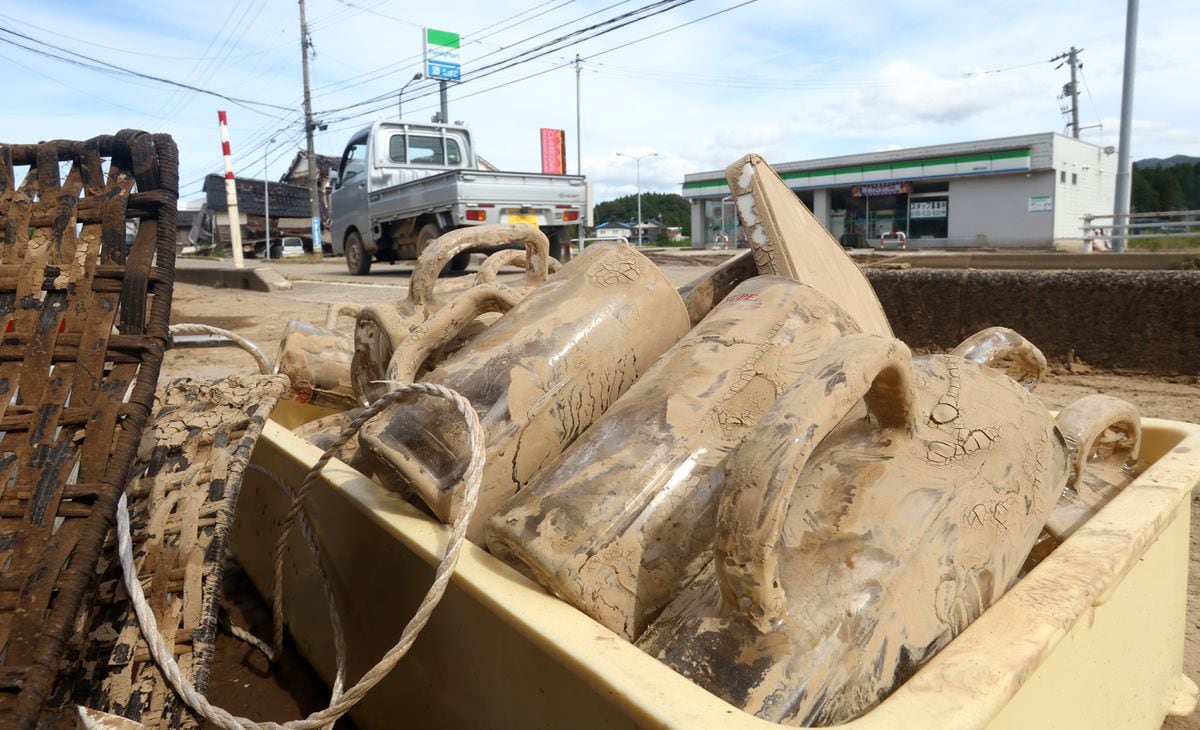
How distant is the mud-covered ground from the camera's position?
182 centimetres

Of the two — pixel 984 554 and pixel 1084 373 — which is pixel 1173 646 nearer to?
pixel 984 554

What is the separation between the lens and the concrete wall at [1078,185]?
22.7 meters

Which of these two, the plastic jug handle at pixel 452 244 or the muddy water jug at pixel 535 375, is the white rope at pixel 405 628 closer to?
the muddy water jug at pixel 535 375

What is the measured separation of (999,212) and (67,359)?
85.3 ft

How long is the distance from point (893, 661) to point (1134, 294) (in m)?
3.94

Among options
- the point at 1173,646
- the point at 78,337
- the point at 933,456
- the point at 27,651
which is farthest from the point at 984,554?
the point at 78,337

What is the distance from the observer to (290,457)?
1.77 meters

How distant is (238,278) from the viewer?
1170 centimetres

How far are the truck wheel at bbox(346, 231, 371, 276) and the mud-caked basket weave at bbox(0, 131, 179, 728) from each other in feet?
34.6

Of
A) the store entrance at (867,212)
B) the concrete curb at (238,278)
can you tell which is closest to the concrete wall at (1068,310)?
the concrete curb at (238,278)

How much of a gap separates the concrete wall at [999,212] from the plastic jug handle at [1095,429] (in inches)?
930

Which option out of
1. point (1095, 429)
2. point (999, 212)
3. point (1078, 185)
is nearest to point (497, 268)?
point (1095, 429)

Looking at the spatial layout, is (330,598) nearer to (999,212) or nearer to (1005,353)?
(1005,353)

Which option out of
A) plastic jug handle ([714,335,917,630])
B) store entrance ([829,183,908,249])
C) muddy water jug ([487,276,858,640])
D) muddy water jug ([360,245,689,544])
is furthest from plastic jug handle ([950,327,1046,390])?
store entrance ([829,183,908,249])
